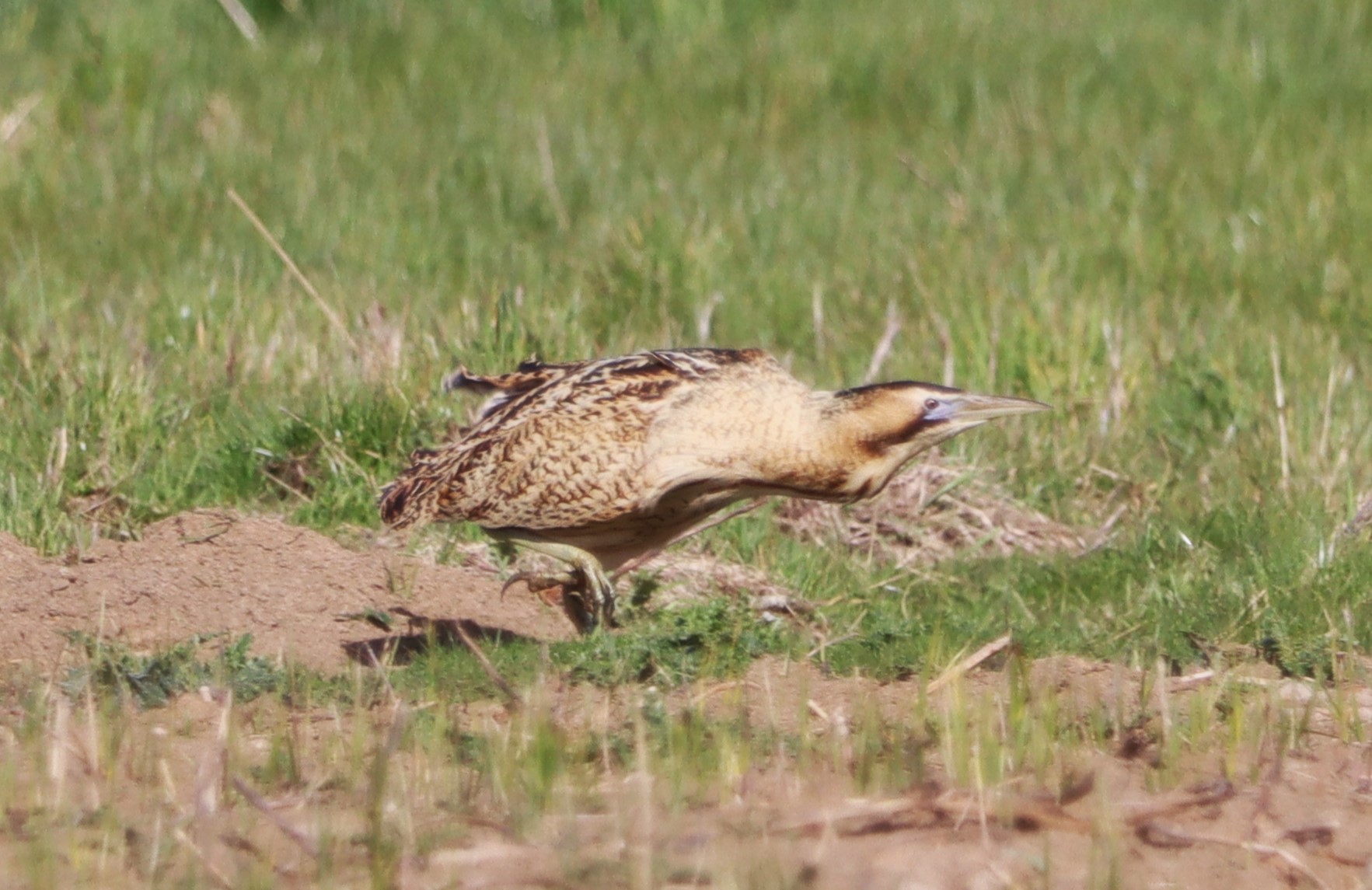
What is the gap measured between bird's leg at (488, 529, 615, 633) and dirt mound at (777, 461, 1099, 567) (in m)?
1.56

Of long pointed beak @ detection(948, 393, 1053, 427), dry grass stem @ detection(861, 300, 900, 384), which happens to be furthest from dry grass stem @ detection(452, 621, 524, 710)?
dry grass stem @ detection(861, 300, 900, 384)

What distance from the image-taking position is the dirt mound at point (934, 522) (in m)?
7.67

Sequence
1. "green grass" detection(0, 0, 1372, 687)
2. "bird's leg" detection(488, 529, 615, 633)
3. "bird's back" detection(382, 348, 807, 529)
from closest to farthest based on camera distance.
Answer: "bird's back" detection(382, 348, 807, 529) → "bird's leg" detection(488, 529, 615, 633) → "green grass" detection(0, 0, 1372, 687)

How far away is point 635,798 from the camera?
4.16m

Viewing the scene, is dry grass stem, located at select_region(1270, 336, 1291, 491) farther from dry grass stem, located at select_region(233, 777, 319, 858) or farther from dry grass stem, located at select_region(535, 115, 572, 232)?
dry grass stem, located at select_region(233, 777, 319, 858)

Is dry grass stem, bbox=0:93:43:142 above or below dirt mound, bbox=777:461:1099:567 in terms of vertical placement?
above

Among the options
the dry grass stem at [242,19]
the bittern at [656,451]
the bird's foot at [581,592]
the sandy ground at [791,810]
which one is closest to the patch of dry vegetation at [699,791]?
the sandy ground at [791,810]

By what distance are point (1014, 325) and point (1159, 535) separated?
60.7 inches

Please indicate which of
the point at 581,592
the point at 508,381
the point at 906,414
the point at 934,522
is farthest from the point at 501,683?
the point at 934,522

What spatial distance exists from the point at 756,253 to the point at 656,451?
14.7 ft

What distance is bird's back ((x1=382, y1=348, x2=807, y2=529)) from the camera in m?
5.73

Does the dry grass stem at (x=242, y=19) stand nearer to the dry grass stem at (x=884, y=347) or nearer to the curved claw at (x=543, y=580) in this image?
the dry grass stem at (x=884, y=347)

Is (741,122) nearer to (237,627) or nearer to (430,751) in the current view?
(237,627)

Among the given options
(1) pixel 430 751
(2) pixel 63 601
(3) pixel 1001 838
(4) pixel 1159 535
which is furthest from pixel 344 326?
(3) pixel 1001 838
